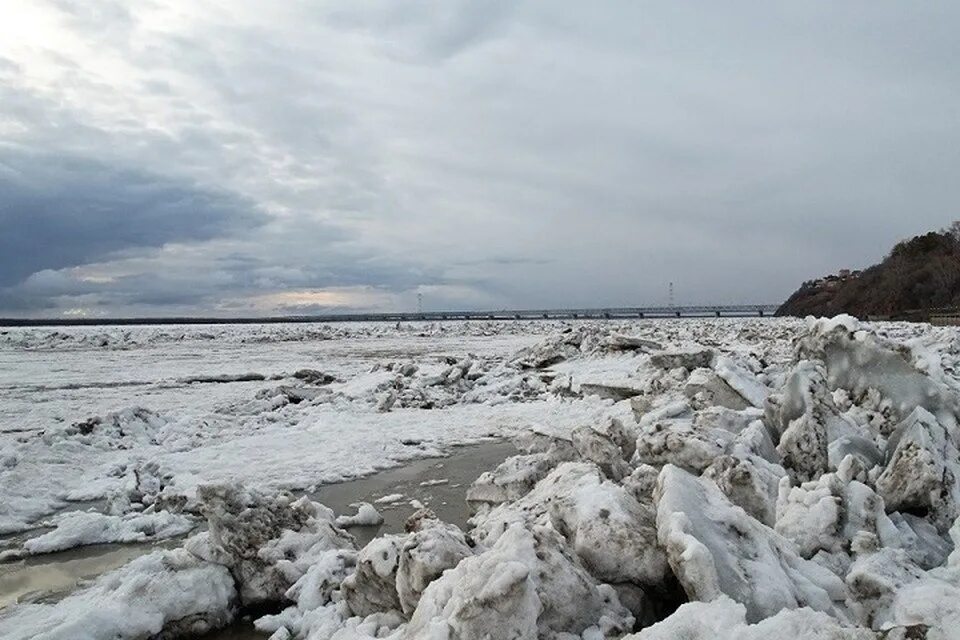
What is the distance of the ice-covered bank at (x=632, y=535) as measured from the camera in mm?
2941

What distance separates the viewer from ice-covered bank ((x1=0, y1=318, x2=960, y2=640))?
9.65 ft

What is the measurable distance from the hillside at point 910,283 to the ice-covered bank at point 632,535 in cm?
4060

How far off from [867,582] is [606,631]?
4.42 ft

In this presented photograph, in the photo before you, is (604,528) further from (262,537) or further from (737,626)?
(262,537)

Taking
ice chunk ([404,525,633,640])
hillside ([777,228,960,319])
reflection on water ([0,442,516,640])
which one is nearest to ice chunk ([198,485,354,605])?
reflection on water ([0,442,516,640])

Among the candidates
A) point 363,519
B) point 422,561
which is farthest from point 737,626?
point 363,519

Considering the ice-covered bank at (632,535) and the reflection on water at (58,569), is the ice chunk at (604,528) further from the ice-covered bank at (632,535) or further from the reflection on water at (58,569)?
the reflection on water at (58,569)

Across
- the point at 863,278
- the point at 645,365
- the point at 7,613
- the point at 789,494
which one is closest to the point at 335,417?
the point at 645,365

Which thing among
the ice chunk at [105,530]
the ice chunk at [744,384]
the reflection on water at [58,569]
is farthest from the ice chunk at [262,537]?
the ice chunk at [744,384]

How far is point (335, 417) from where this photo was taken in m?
10.5

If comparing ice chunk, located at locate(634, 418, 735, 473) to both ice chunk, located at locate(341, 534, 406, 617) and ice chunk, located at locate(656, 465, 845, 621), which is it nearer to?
ice chunk, located at locate(656, 465, 845, 621)

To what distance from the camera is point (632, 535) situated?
3.43 m

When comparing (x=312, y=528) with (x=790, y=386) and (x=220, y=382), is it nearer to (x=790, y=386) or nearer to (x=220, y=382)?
(x=790, y=386)

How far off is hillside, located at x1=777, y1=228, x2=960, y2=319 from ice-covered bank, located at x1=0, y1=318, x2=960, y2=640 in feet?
133
